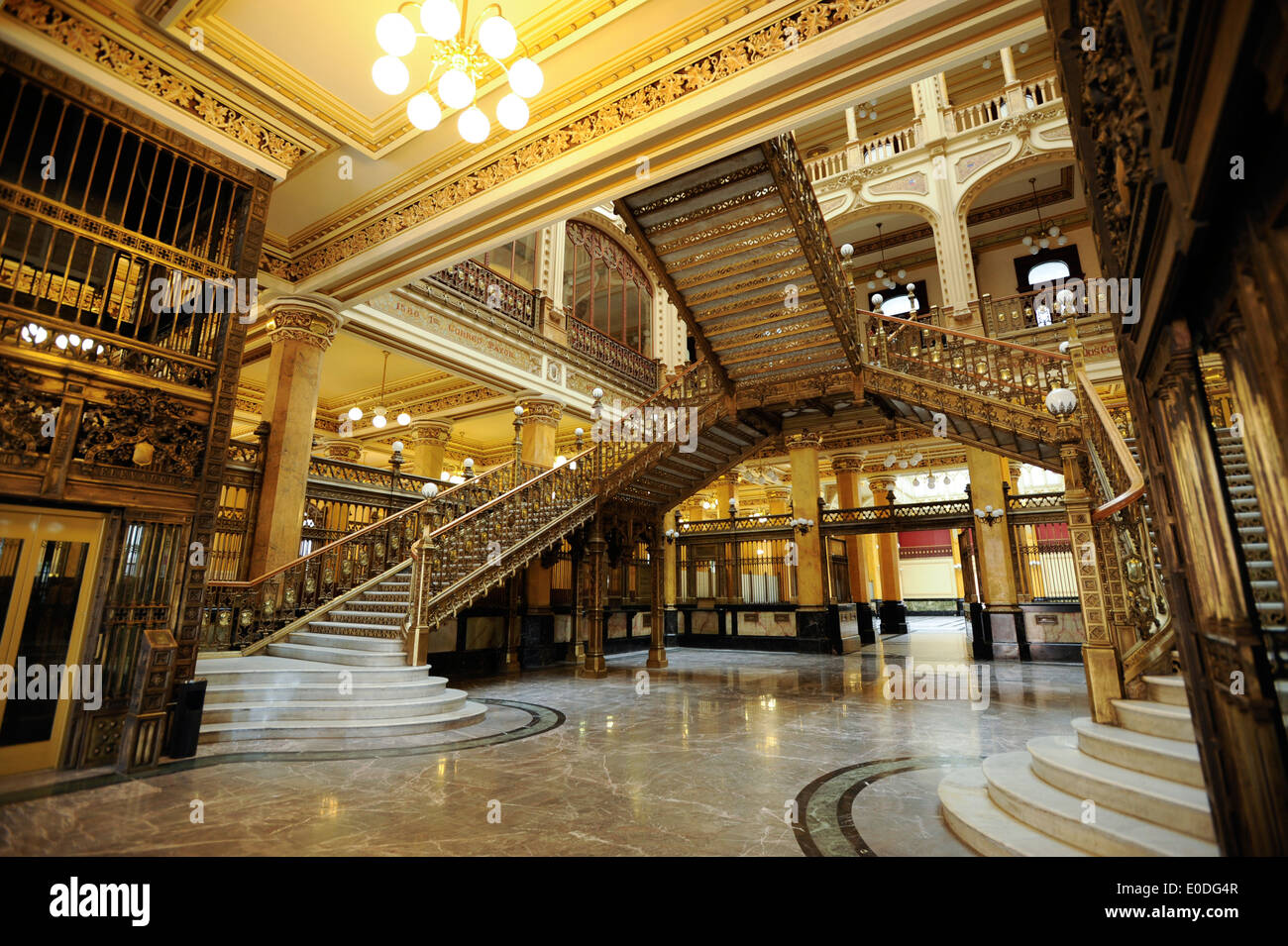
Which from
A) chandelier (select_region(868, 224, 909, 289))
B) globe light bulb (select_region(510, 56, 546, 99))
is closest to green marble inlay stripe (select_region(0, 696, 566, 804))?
globe light bulb (select_region(510, 56, 546, 99))

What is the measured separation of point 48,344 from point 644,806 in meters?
4.80

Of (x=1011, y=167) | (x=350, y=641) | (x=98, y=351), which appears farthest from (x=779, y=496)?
(x=98, y=351)

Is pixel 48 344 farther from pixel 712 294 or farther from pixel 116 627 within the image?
pixel 712 294

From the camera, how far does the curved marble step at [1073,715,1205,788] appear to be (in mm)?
2430

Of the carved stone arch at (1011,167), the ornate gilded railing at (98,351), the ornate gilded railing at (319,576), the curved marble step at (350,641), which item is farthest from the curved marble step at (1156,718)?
the carved stone arch at (1011,167)

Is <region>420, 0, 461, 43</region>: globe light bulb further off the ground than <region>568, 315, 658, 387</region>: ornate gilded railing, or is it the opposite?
<region>568, 315, 658, 387</region>: ornate gilded railing

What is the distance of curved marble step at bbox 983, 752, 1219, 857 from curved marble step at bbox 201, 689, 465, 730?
4507 millimetres

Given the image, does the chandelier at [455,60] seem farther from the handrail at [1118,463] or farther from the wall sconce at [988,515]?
the wall sconce at [988,515]

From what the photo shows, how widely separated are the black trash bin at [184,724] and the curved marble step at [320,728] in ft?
1.61

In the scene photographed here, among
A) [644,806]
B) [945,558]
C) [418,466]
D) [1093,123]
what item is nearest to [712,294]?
[1093,123]

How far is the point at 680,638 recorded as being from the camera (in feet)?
45.2

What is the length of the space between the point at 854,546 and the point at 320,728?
1297 centimetres

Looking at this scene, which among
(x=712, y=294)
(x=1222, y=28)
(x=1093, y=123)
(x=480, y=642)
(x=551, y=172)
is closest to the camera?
(x=1222, y=28)
